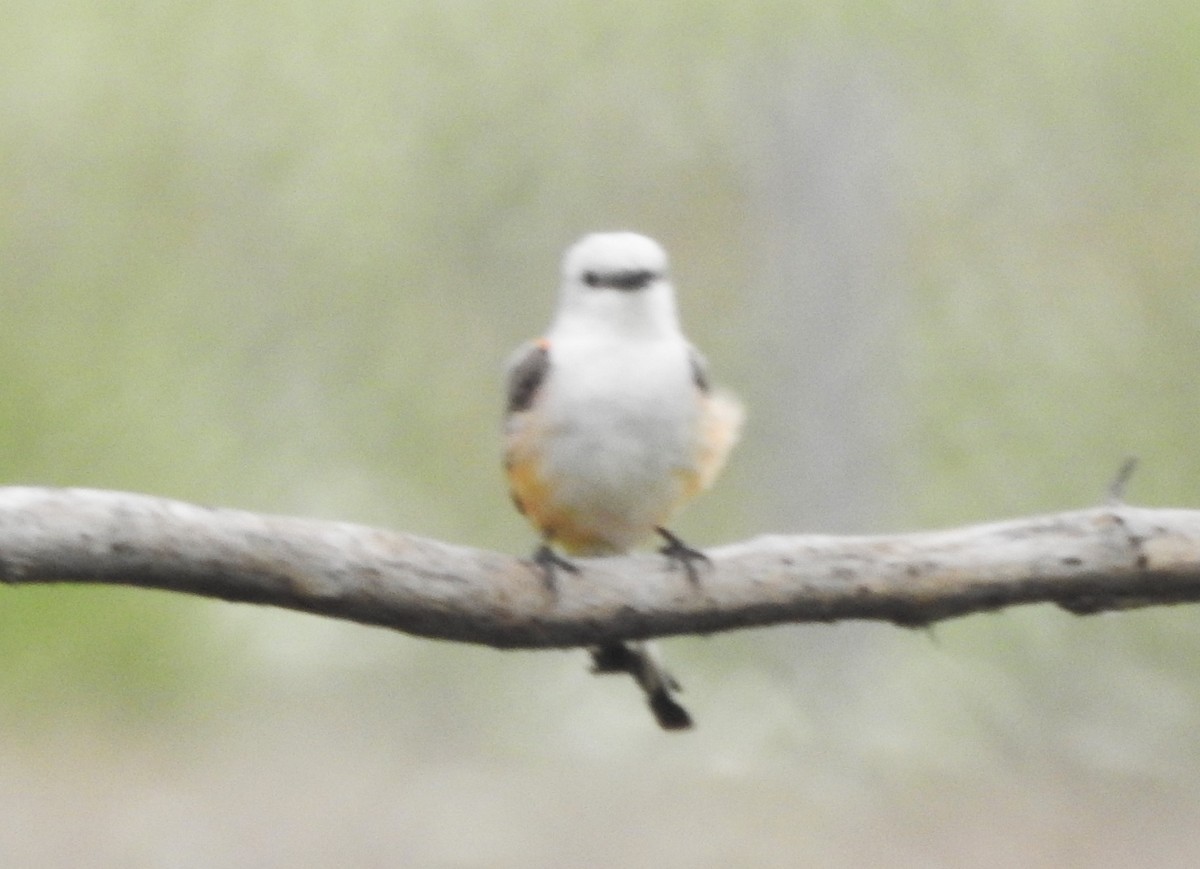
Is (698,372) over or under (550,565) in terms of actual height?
over

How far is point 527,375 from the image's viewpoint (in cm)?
93

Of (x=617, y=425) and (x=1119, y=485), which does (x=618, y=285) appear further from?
(x=1119, y=485)

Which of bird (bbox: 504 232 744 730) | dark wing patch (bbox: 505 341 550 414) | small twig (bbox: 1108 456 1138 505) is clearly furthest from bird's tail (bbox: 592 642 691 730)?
small twig (bbox: 1108 456 1138 505)

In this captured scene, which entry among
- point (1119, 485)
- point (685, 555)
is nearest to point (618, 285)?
point (685, 555)

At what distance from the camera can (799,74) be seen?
1250 millimetres

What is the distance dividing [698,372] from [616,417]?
0.25 ft

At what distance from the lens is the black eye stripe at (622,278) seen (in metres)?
0.90

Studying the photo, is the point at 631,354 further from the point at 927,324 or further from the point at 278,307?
the point at 278,307

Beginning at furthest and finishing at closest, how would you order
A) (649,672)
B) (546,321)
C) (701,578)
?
(546,321), (649,672), (701,578)

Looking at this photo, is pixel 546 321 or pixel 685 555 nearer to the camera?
pixel 685 555

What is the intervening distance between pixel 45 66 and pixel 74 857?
2.77 ft

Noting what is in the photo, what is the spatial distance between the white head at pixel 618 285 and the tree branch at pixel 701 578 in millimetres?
169

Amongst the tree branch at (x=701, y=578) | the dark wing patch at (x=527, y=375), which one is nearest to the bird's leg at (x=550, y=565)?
the tree branch at (x=701, y=578)

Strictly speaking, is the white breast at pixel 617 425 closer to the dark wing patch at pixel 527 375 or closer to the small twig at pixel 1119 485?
the dark wing patch at pixel 527 375
